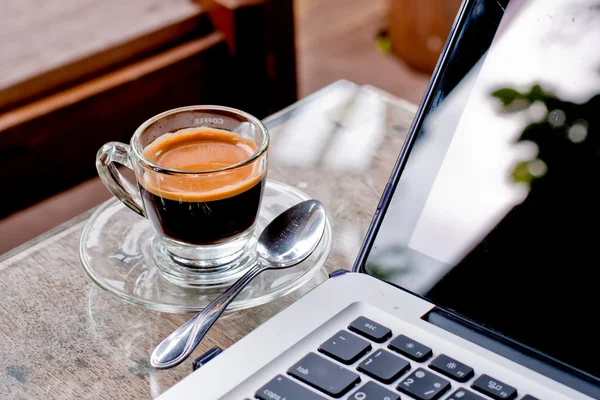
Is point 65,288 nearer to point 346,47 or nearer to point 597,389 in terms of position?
point 597,389

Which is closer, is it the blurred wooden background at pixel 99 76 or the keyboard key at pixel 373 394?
the keyboard key at pixel 373 394

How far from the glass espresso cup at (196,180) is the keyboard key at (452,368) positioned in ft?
0.64

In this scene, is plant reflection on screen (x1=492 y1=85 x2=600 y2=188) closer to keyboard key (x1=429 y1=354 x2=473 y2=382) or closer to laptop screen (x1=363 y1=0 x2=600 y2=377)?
laptop screen (x1=363 y1=0 x2=600 y2=377)

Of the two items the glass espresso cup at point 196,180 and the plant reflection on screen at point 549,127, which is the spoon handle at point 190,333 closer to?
the glass espresso cup at point 196,180

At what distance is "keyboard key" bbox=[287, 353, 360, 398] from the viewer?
15.2 inches

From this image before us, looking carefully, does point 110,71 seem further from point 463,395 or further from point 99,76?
point 463,395

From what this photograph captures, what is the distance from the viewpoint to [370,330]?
0.42m

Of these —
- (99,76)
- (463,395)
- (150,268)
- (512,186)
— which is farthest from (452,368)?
(99,76)

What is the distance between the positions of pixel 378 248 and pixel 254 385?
0.13m

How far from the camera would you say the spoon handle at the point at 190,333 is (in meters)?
0.46

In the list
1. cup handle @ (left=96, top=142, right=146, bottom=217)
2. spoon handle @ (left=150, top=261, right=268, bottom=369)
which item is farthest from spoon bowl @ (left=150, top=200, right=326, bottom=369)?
cup handle @ (left=96, top=142, right=146, bottom=217)

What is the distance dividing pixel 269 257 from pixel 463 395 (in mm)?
191

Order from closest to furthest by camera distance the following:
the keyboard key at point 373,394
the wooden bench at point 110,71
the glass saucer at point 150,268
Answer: the keyboard key at point 373,394 → the glass saucer at point 150,268 → the wooden bench at point 110,71

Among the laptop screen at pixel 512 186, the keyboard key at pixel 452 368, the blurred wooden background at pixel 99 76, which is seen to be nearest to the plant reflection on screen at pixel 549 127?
the laptop screen at pixel 512 186
